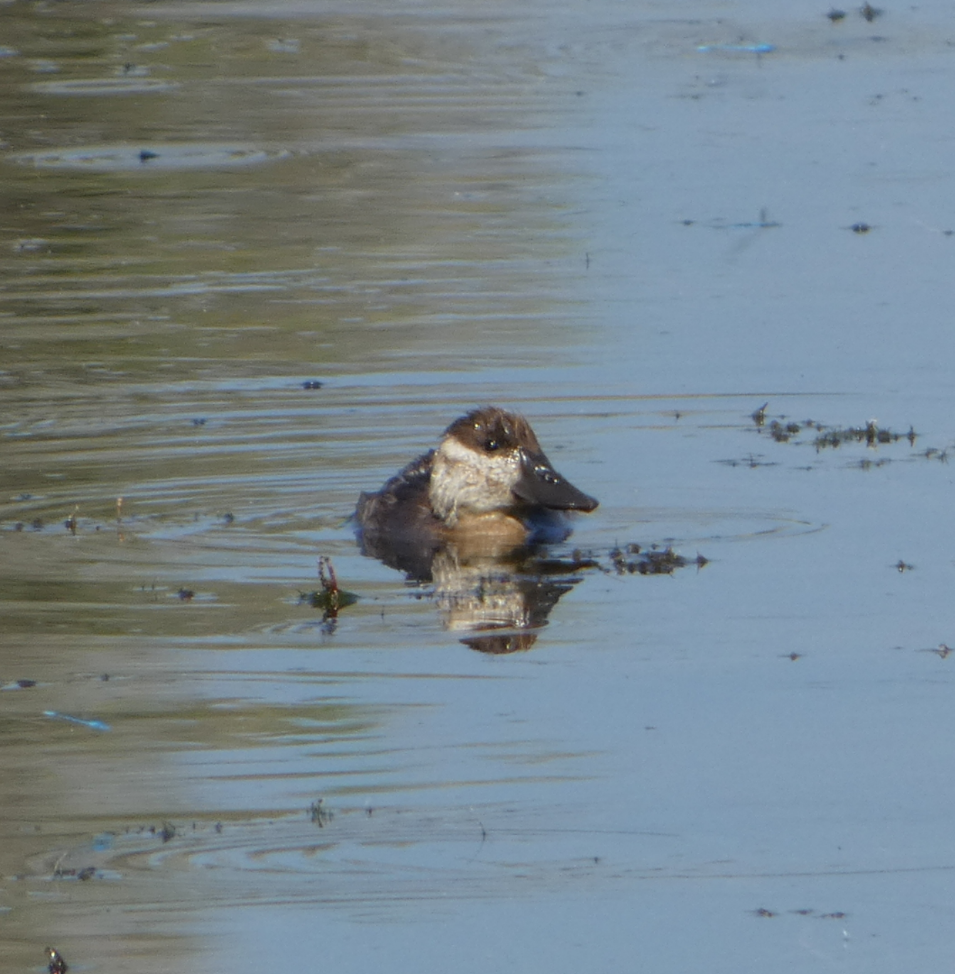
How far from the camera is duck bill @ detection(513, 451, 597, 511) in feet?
28.7

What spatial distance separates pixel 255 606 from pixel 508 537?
65.9 inches

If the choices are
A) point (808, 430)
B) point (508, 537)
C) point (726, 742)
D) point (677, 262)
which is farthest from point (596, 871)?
point (677, 262)

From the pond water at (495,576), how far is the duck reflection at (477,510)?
160 mm

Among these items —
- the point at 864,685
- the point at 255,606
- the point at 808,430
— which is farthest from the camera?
the point at 808,430

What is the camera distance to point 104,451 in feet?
33.2

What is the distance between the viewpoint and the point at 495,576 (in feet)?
27.7

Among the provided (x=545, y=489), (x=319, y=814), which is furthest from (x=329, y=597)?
(x=319, y=814)

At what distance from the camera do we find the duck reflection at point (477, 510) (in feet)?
28.3

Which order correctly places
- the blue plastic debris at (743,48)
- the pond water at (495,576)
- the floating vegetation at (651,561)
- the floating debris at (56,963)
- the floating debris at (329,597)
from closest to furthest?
the floating debris at (56,963)
the pond water at (495,576)
the floating debris at (329,597)
the floating vegetation at (651,561)
the blue plastic debris at (743,48)

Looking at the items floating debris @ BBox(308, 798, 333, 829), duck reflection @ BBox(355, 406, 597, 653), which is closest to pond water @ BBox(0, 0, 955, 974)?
floating debris @ BBox(308, 798, 333, 829)

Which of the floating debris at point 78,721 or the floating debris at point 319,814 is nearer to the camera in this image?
the floating debris at point 319,814

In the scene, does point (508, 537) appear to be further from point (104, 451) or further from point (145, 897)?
point (145, 897)

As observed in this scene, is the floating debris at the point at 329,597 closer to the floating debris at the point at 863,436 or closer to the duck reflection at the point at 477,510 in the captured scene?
the duck reflection at the point at 477,510

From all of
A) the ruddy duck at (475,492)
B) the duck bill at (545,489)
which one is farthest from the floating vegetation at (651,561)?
the ruddy duck at (475,492)
